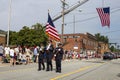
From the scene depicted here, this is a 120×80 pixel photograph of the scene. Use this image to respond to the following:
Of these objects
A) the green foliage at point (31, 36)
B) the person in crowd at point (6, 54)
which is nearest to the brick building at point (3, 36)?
the green foliage at point (31, 36)

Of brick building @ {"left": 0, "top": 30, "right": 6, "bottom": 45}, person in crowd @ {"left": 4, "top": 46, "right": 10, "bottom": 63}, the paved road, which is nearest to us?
the paved road

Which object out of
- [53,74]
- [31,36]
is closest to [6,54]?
[53,74]

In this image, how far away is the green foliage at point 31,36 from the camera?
2456 inches

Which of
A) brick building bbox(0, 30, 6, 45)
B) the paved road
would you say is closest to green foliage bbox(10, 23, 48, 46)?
brick building bbox(0, 30, 6, 45)

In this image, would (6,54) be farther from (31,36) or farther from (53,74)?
(31,36)

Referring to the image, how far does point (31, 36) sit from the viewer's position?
63.7 meters

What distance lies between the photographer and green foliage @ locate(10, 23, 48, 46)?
62375 mm

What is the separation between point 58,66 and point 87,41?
82.5 m

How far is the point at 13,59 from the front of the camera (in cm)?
2577

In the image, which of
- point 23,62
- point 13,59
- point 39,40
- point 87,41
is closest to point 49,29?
point 23,62

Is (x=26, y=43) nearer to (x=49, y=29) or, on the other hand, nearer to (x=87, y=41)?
(x=49, y=29)

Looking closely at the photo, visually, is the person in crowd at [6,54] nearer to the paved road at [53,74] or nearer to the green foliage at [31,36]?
the paved road at [53,74]

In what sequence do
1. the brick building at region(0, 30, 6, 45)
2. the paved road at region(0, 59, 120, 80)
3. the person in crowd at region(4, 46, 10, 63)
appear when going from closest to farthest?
the paved road at region(0, 59, 120, 80), the person in crowd at region(4, 46, 10, 63), the brick building at region(0, 30, 6, 45)

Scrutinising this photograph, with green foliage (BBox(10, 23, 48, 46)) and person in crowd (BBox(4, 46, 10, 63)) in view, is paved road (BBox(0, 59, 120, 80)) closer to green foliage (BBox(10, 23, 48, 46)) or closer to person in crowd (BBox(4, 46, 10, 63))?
person in crowd (BBox(4, 46, 10, 63))
